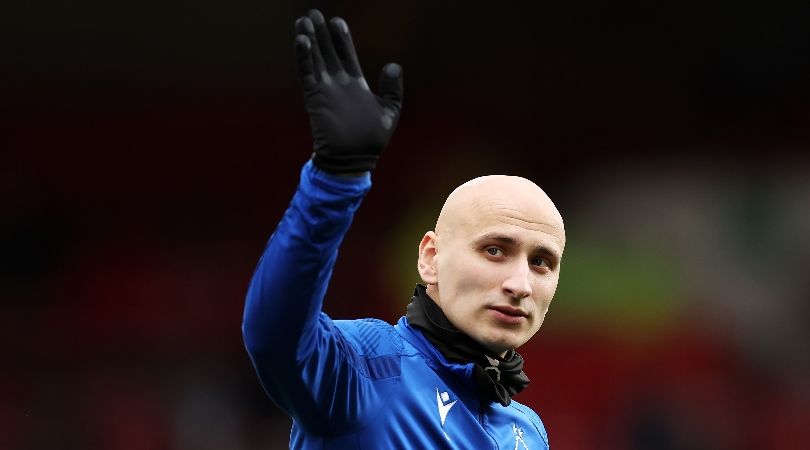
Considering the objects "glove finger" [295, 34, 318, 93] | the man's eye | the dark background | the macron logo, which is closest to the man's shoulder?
the macron logo

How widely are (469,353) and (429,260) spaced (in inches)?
11.1

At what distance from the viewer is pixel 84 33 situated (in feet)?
28.8

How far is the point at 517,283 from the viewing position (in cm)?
253

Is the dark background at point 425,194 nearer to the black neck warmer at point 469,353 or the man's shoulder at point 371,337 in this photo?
the black neck warmer at point 469,353

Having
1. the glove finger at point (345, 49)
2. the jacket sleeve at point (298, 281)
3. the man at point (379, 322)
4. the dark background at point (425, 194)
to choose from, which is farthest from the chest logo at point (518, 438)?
the dark background at point (425, 194)

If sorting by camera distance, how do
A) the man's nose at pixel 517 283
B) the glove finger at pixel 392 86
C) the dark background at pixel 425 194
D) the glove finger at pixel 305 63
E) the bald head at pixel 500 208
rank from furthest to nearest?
the dark background at pixel 425 194 → the bald head at pixel 500 208 → the man's nose at pixel 517 283 → the glove finger at pixel 392 86 → the glove finger at pixel 305 63

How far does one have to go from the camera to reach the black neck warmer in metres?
2.57

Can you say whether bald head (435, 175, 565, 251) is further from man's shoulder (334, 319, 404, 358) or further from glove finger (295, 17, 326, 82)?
glove finger (295, 17, 326, 82)

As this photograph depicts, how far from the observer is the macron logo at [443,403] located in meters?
2.48

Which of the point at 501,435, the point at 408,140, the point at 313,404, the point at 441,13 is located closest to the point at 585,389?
the point at 408,140

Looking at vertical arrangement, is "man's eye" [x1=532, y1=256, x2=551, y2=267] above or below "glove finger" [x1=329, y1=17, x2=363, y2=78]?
below

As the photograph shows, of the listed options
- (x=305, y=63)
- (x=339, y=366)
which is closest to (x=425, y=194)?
(x=339, y=366)

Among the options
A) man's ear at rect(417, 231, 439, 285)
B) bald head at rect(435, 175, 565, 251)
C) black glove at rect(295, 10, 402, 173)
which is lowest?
man's ear at rect(417, 231, 439, 285)

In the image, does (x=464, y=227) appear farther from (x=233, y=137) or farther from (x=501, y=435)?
(x=233, y=137)
